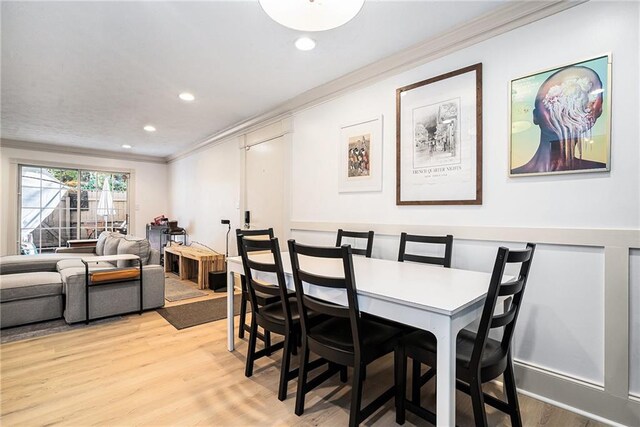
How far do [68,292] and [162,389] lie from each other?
1844 millimetres

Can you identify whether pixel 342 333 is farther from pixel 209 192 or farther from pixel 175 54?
pixel 209 192

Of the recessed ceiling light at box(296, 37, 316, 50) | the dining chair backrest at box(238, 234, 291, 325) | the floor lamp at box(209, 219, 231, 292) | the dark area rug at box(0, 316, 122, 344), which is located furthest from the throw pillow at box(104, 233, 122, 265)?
the recessed ceiling light at box(296, 37, 316, 50)

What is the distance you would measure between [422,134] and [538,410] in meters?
1.95

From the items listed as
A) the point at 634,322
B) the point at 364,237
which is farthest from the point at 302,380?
the point at 634,322

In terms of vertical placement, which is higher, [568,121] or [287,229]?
[568,121]

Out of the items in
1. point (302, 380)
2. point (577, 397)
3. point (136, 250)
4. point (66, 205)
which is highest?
point (66, 205)

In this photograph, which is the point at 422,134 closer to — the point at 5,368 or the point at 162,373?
the point at 162,373

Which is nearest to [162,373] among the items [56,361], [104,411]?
[104,411]

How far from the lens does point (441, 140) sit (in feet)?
7.56

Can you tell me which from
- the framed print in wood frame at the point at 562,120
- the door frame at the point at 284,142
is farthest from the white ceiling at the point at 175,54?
the framed print in wood frame at the point at 562,120

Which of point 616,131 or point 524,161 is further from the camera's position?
point 524,161

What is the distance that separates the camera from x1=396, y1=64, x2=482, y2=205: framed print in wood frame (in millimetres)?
2146

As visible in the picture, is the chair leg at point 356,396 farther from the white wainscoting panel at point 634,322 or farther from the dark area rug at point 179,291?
the dark area rug at point 179,291

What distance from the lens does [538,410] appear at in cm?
174
